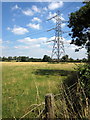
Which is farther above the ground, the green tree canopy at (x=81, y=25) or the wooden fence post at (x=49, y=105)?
the green tree canopy at (x=81, y=25)

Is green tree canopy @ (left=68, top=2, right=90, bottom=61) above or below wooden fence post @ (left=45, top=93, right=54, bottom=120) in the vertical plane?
above

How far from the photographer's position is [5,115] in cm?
450

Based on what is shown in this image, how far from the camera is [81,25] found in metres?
15.8

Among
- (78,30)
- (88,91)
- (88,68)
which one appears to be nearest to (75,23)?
(78,30)

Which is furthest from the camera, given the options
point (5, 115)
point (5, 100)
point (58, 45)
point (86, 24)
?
point (58, 45)

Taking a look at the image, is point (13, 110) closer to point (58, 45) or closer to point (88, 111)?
point (88, 111)

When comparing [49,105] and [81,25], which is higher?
[81,25]

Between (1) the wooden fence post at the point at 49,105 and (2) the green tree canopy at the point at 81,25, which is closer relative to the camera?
(1) the wooden fence post at the point at 49,105

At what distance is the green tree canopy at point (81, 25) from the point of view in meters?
14.8

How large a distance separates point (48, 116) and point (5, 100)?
390cm

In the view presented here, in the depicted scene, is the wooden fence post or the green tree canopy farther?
the green tree canopy

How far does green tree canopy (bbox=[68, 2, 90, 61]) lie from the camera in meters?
14.8

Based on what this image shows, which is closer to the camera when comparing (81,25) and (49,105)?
(49,105)

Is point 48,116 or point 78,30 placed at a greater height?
point 78,30
